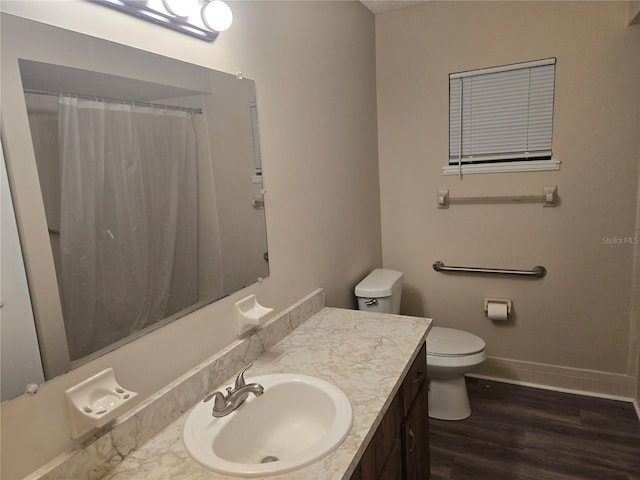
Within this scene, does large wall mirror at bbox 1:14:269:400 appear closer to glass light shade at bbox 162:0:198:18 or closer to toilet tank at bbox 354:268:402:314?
glass light shade at bbox 162:0:198:18

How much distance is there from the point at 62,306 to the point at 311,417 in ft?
2.52

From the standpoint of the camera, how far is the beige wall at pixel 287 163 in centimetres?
90

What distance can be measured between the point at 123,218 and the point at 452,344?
1.94m

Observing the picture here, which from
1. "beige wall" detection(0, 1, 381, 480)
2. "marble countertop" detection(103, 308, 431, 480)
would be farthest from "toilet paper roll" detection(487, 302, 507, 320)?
"marble countertop" detection(103, 308, 431, 480)

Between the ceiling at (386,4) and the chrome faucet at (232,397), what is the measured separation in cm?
235

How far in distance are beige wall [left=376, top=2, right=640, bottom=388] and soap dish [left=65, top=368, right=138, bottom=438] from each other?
7.40ft

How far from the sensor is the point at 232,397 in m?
1.18

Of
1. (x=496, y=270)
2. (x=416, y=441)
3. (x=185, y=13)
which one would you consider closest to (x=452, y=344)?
(x=496, y=270)

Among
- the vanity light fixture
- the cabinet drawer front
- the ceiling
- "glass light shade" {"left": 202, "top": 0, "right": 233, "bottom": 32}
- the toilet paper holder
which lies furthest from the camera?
the toilet paper holder

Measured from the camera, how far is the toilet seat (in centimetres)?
228

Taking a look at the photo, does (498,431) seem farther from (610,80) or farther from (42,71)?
(42,71)

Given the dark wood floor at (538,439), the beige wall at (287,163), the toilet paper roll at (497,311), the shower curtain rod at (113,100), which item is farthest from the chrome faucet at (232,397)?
the toilet paper roll at (497,311)

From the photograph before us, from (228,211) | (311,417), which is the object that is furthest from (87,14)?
(311,417)

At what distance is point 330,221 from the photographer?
2148 millimetres
